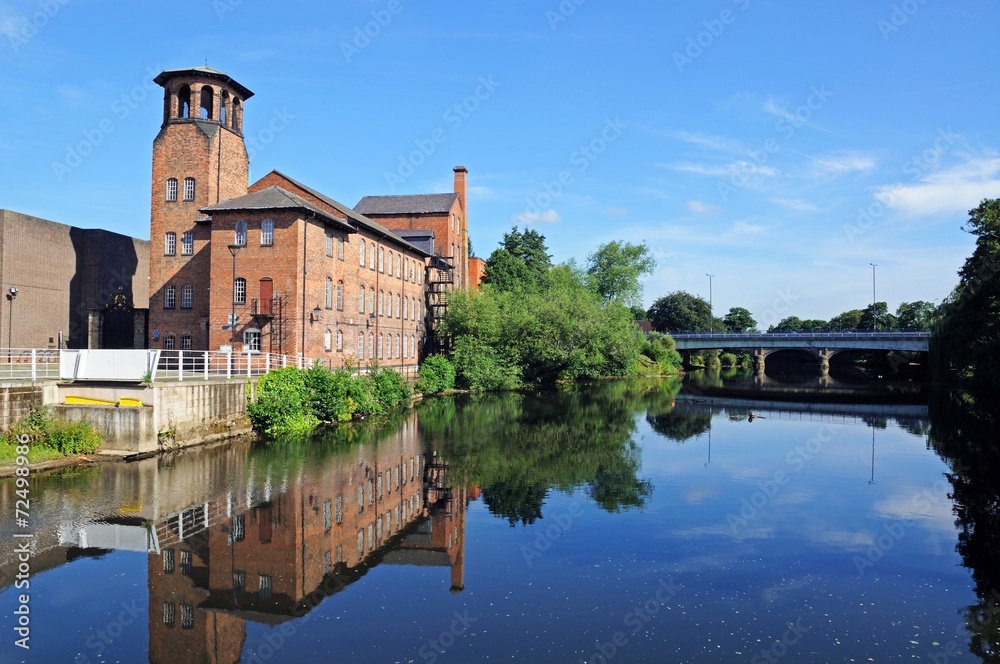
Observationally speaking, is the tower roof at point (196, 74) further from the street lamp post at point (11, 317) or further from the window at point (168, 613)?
the window at point (168, 613)

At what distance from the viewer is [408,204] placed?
58.0 metres

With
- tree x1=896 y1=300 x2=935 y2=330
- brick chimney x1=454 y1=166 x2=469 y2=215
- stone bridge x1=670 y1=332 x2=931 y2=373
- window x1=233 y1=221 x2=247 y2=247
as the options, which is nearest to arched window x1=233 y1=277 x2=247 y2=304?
window x1=233 y1=221 x2=247 y2=247

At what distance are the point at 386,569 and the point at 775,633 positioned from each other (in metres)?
5.69

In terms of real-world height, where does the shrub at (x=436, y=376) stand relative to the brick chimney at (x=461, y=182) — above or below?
below

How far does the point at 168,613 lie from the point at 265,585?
1.44m

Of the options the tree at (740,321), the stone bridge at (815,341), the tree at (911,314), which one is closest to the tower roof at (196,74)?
the stone bridge at (815,341)

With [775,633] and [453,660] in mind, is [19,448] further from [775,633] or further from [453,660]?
[775,633]

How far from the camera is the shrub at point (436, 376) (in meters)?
42.8

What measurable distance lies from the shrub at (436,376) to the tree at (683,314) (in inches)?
2918

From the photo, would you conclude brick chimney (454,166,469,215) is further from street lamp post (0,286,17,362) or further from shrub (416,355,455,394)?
street lamp post (0,286,17,362)

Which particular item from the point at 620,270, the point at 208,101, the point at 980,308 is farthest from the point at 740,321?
the point at 208,101

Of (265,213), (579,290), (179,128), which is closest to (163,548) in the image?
(265,213)

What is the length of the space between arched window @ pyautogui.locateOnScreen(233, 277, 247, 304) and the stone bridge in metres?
51.1

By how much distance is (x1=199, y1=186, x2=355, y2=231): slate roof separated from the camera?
32906 millimetres
